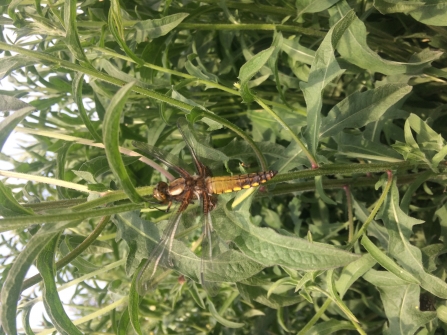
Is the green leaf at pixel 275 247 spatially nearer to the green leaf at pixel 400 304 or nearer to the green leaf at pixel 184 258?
the green leaf at pixel 184 258

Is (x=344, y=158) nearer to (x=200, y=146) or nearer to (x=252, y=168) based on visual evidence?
(x=252, y=168)

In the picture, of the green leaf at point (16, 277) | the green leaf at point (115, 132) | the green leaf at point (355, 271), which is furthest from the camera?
the green leaf at point (355, 271)

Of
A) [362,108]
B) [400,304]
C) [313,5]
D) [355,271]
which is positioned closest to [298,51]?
[313,5]

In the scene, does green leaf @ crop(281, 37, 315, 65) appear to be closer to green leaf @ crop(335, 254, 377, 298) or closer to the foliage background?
the foliage background

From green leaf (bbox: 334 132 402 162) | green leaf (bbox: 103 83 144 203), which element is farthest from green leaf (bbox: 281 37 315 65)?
green leaf (bbox: 103 83 144 203)

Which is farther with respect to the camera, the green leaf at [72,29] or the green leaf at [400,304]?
the green leaf at [400,304]

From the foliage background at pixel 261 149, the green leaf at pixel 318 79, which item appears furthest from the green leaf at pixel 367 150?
the green leaf at pixel 318 79

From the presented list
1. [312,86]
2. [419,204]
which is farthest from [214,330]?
[312,86]
